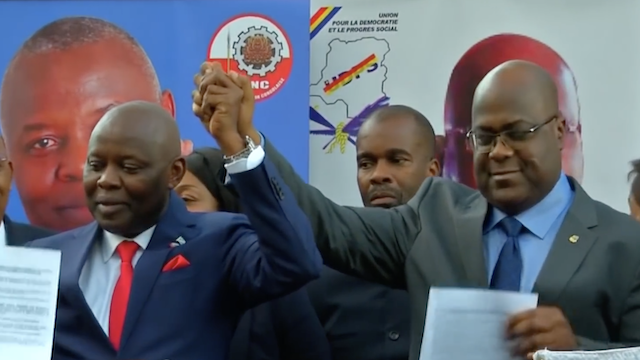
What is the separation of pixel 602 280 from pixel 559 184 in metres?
0.31

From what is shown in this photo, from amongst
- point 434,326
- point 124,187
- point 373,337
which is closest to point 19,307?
point 124,187

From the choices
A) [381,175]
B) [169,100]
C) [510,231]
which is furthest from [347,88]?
[510,231]

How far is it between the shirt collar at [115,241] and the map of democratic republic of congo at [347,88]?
215 cm

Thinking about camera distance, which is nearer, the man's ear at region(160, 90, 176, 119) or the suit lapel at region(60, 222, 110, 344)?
the suit lapel at region(60, 222, 110, 344)

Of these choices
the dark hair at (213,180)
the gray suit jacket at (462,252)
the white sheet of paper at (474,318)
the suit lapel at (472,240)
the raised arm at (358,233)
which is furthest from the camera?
the dark hair at (213,180)

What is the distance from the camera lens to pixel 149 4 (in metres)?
4.36

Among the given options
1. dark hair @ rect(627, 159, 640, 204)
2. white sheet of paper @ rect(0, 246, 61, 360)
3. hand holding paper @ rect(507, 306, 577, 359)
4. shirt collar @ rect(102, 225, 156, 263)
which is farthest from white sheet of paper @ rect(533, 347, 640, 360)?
dark hair @ rect(627, 159, 640, 204)

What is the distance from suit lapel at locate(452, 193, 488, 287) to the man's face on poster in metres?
2.35

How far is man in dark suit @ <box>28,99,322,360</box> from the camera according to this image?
6.92 feet

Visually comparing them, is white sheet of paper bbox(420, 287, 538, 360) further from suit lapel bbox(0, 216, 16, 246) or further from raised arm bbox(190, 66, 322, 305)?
suit lapel bbox(0, 216, 16, 246)

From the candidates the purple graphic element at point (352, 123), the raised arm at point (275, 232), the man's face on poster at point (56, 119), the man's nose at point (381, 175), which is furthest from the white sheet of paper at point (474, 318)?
the man's face on poster at point (56, 119)

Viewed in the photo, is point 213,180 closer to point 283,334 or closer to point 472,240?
point 283,334

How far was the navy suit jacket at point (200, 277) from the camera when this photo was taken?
2105 mm

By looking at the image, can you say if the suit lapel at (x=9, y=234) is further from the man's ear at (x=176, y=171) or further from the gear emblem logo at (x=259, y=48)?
the gear emblem logo at (x=259, y=48)
